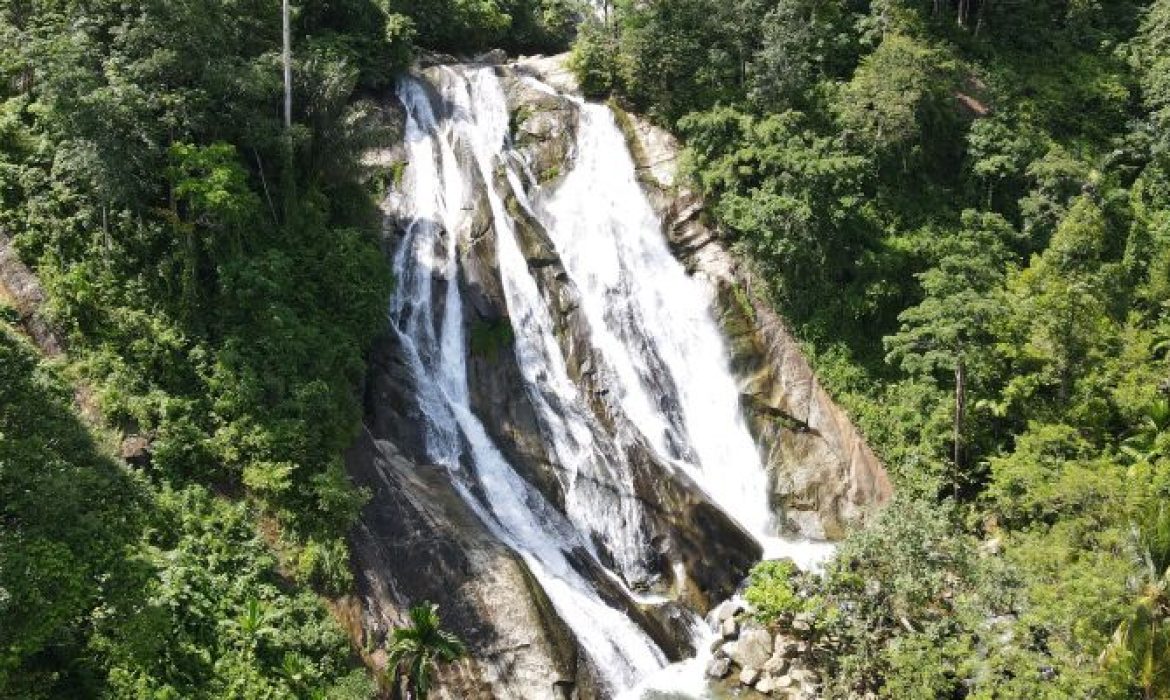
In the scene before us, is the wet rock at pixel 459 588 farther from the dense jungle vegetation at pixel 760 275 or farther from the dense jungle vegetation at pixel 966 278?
the dense jungle vegetation at pixel 966 278

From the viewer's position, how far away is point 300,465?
19531mm

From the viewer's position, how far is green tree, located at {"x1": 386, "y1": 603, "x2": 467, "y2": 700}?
55.5 feet

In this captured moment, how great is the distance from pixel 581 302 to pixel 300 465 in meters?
12.0

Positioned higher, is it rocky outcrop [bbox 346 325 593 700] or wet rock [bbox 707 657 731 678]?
rocky outcrop [bbox 346 325 593 700]

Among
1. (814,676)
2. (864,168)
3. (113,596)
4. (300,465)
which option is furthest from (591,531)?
(864,168)

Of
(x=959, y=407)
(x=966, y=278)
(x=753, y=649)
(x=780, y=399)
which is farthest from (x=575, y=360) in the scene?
(x=966, y=278)

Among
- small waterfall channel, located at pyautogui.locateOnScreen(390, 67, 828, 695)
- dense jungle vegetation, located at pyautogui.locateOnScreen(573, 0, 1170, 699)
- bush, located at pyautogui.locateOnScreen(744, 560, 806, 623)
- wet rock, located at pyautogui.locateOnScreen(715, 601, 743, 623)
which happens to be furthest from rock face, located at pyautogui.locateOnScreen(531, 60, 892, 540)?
wet rock, located at pyautogui.locateOnScreen(715, 601, 743, 623)

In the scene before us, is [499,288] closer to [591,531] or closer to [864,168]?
[591,531]

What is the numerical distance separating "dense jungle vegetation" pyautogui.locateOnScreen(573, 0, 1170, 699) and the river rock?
104 cm

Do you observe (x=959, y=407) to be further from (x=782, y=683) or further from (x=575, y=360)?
(x=575, y=360)

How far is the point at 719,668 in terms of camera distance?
21.2 metres

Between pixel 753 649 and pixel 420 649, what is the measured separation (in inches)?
358

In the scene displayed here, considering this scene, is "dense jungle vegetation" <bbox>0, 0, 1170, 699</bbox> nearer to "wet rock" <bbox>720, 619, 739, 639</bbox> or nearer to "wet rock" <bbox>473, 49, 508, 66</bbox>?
"wet rock" <bbox>720, 619, 739, 639</bbox>

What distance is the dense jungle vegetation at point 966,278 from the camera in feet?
61.6
